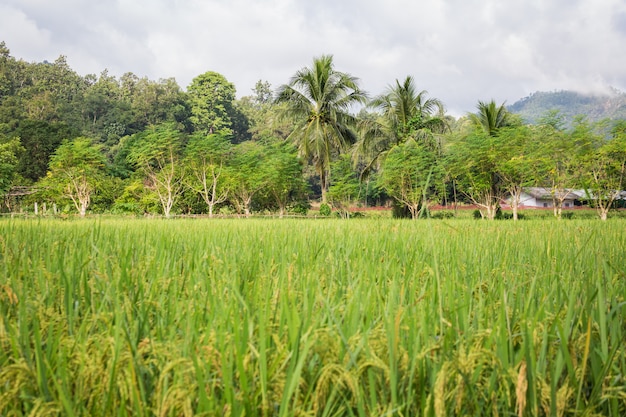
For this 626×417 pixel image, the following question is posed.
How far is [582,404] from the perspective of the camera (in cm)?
64

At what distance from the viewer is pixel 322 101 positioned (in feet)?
70.4

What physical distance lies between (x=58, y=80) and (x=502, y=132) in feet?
154

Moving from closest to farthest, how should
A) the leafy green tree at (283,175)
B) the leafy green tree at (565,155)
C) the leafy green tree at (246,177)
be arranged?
the leafy green tree at (565,155) < the leafy green tree at (246,177) < the leafy green tree at (283,175)

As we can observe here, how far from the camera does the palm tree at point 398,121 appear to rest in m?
19.9

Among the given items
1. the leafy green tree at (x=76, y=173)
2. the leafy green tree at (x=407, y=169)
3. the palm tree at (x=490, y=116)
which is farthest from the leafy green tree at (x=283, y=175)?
the palm tree at (x=490, y=116)

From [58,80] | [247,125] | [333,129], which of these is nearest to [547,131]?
[333,129]

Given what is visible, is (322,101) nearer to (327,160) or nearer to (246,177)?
(327,160)

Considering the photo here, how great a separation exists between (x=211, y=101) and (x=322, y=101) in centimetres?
2721

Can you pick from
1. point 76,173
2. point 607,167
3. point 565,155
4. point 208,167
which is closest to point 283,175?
point 208,167

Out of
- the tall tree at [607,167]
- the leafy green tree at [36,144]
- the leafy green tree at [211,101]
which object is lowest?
the tall tree at [607,167]

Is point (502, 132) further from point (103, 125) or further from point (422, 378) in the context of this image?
point (103, 125)

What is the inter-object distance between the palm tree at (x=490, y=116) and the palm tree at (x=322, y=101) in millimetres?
6038

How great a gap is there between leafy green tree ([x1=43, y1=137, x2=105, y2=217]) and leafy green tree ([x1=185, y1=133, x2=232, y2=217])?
4.35 meters

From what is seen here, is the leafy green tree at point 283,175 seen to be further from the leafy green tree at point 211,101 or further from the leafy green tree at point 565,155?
the leafy green tree at point 211,101
